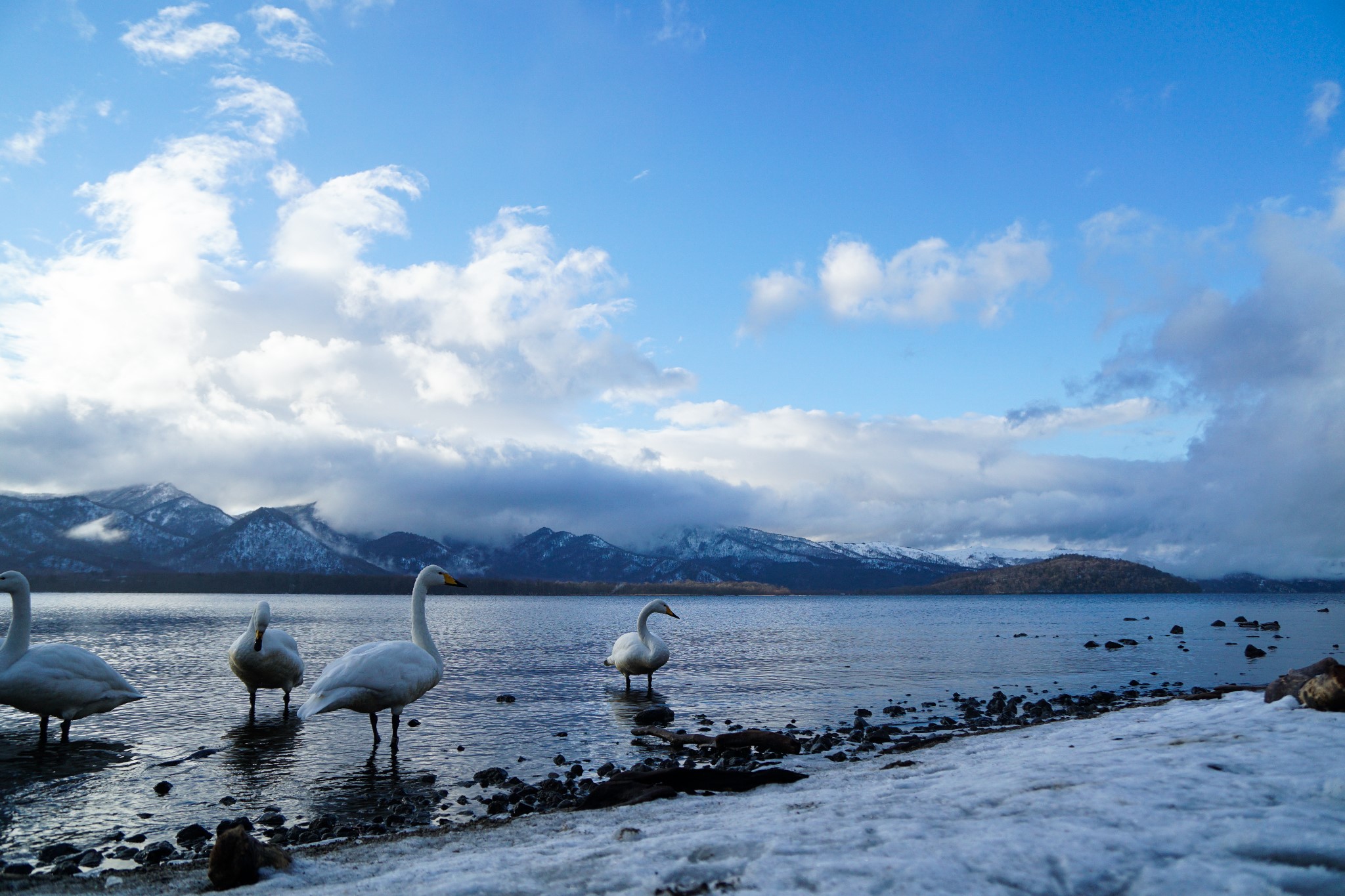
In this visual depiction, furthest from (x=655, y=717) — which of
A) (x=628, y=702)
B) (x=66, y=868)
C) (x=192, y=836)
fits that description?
(x=66, y=868)

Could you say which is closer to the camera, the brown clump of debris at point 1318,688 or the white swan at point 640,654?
the brown clump of debris at point 1318,688

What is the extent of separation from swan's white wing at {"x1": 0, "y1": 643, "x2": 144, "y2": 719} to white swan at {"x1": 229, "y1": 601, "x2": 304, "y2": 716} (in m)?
2.53

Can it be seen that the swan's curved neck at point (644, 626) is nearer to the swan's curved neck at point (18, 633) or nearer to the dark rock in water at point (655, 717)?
the dark rock in water at point (655, 717)

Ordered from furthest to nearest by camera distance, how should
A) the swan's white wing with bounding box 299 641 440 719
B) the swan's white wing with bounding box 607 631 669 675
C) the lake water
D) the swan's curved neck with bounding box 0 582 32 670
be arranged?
the swan's white wing with bounding box 607 631 669 675 → the swan's curved neck with bounding box 0 582 32 670 → the swan's white wing with bounding box 299 641 440 719 → the lake water

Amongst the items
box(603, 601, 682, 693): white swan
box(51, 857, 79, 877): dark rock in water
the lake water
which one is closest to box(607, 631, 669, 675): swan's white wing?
box(603, 601, 682, 693): white swan

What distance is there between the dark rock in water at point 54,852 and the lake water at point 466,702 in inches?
9.8

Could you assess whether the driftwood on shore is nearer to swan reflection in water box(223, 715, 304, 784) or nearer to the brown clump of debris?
swan reflection in water box(223, 715, 304, 784)

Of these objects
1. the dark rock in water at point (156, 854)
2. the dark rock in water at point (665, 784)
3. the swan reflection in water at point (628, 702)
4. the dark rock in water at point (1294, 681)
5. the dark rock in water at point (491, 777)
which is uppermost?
the dark rock in water at point (1294, 681)

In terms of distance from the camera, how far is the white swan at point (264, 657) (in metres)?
17.3

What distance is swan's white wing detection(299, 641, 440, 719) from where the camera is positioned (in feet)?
43.0

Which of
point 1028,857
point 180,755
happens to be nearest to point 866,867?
point 1028,857

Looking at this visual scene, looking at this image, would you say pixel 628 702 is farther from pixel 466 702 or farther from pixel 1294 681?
pixel 1294 681

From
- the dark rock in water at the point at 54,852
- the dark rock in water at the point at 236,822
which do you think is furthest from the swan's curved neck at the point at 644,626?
the dark rock in water at the point at 54,852

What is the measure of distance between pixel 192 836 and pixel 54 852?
142 cm
